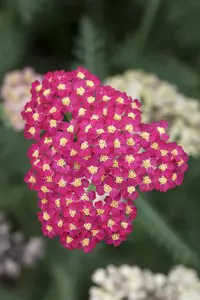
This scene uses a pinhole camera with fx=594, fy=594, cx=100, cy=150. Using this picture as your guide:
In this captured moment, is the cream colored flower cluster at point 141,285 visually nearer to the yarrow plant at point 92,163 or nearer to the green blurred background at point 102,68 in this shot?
the green blurred background at point 102,68

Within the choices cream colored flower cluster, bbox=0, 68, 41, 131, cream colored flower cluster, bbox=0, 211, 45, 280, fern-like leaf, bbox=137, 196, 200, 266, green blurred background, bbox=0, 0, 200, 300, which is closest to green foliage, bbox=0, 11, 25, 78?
green blurred background, bbox=0, 0, 200, 300

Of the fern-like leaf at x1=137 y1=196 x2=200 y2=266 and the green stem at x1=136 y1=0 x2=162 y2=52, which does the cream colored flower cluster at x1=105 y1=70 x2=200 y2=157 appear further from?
the green stem at x1=136 y1=0 x2=162 y2=52

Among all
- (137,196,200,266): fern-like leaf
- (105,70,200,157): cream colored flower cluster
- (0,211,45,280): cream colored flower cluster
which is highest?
(105,70,200,157): cream colored flower cluster


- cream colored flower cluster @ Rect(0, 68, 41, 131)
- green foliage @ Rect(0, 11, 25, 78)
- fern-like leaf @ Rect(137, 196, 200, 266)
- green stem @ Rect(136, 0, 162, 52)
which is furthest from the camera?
green stem @ Rect(136, 0, 162, 52)

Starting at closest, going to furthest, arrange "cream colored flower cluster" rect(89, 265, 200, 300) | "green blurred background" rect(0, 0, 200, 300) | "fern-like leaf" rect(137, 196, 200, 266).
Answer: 1. "cream colored flower cluster" rect(89, 265, 200, 300)
2. "fern-like leaf" rect(137, 196, 200, 266)
3. "green blurred background" rect(0, 0, 200, 300)

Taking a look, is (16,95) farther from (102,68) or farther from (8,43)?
(8,43)

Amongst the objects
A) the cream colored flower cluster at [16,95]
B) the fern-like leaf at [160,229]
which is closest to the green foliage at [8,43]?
the cream colored flower cluster at [16,95]

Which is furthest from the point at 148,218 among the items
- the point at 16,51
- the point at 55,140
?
the point at 16,51
